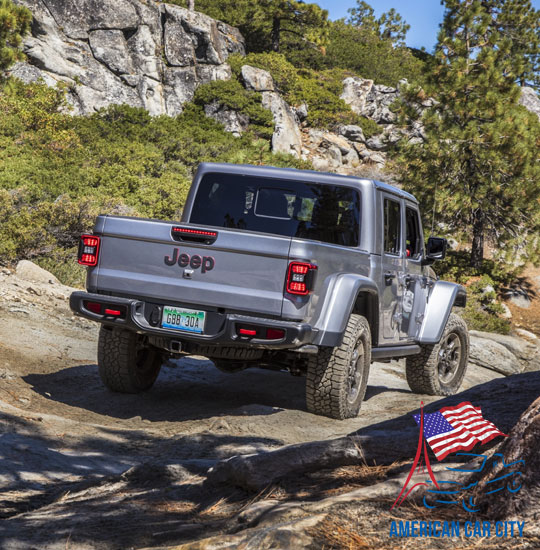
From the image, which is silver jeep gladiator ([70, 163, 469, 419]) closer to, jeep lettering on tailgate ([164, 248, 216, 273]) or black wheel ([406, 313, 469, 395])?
jeep lettering on tailgate ([164, 248, 216, 273])

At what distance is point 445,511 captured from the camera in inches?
98.7

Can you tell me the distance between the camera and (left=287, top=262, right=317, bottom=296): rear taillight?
547cm

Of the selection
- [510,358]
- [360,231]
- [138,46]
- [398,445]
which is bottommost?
[510,358]

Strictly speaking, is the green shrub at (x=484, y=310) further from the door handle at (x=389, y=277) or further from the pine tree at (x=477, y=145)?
the door handle at (x=389, y=277)

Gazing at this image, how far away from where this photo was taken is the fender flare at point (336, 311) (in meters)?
5.77

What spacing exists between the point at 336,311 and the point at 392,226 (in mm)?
1718

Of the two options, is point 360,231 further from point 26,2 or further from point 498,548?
point 26,2

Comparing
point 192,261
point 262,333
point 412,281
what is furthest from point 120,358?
point 412,281

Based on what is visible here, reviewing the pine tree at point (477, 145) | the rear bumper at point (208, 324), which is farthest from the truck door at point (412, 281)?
the pine tree at point (477, 145)

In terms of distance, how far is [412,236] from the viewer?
7.91 meters

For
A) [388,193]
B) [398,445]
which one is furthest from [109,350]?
[398,445]

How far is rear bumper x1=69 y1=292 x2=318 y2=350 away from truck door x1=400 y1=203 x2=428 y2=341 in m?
2.10

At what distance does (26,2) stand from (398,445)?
35.3 meters

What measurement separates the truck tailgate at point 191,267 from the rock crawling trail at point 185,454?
1056 millimetres
